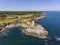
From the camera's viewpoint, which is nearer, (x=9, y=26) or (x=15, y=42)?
(x=15, y=42)

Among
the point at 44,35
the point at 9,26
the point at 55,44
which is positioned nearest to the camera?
the point at 55,44

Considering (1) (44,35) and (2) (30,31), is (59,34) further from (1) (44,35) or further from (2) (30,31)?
(2) (30,31)

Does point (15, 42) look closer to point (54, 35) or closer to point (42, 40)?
point (42, 40)

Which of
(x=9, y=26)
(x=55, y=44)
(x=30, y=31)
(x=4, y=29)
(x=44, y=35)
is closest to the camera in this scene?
(x=55, y=44)

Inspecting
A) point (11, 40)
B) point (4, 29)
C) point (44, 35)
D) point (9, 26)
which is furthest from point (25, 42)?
point (9, 26)

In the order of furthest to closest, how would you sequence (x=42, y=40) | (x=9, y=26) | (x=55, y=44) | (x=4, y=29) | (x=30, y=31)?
(x=9, y=26), (x=4, y=29), (x=30, y=31), (x=42, y=40), (x=55, y=44)

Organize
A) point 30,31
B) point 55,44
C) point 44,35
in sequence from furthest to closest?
point 30,31 < point 44,35 < point 55,44

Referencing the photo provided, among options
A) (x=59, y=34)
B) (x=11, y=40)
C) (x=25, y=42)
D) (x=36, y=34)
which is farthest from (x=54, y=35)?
(x=11, y=40)

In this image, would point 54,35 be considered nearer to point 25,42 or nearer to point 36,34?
point 36,34

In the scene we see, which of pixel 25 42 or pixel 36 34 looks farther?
pixel 36 34
